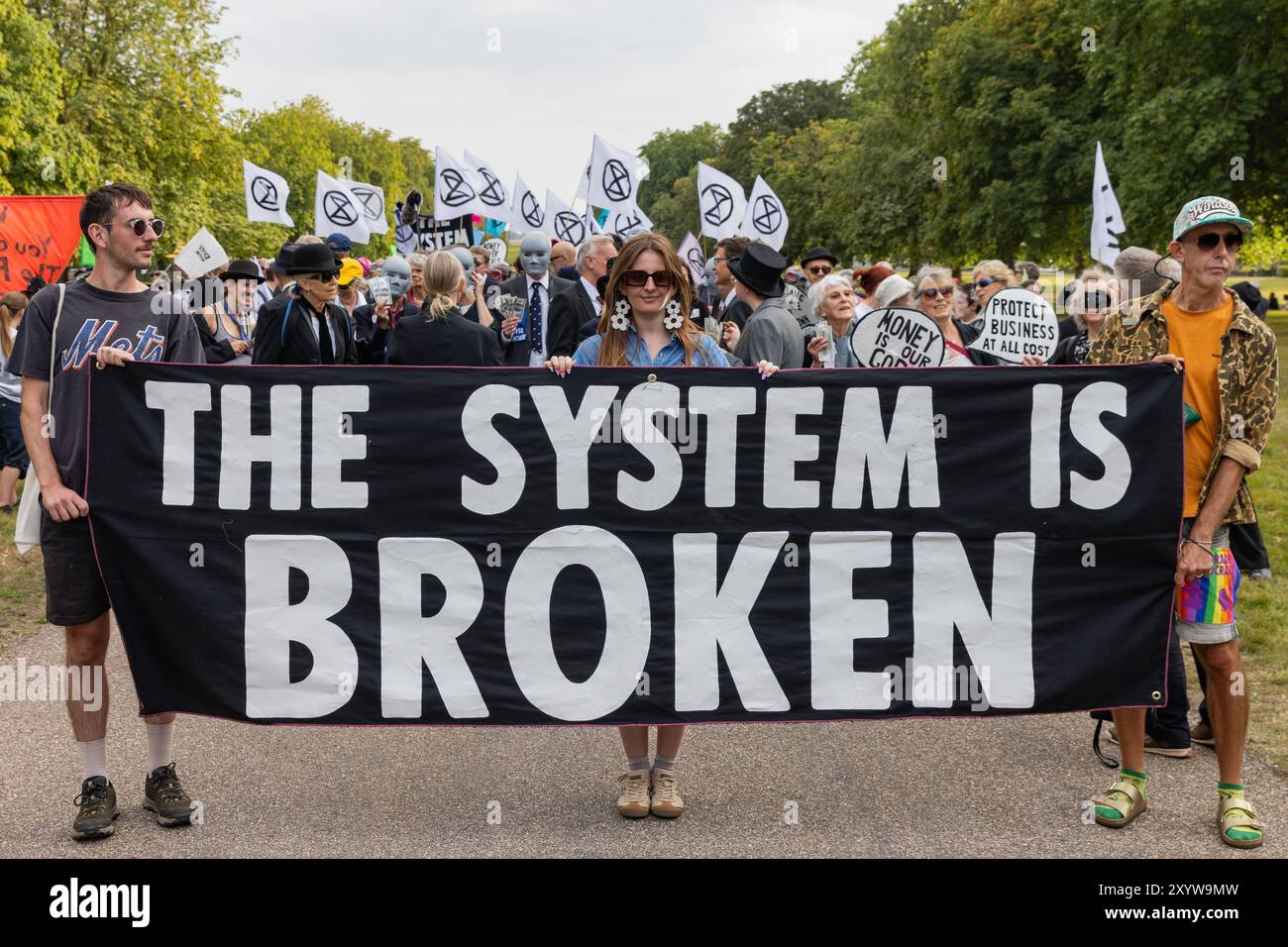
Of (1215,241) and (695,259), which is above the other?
(695,259)

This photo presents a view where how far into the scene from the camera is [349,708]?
15.8ft

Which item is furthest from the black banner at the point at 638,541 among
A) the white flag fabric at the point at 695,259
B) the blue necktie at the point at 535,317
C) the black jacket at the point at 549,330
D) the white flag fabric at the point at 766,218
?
the white flag fabric at the point at 766,218

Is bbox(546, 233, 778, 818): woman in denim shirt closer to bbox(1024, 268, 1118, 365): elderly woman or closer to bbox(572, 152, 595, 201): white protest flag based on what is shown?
bbox(1024, 268, 1118, 365): elderly woman

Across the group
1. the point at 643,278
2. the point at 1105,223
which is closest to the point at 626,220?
the point at 1105,223

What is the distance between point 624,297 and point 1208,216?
82.7 inches

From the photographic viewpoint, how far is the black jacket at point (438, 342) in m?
7.12

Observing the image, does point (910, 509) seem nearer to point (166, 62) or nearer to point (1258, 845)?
point (1258, 845)

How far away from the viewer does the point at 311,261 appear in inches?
258

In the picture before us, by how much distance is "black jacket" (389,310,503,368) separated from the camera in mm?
7121

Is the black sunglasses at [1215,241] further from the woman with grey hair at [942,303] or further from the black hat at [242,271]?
the black hat at [242,271]

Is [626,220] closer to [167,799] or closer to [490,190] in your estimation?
[490,190]

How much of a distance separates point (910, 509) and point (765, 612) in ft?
2.18

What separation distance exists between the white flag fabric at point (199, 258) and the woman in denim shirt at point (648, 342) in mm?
5857

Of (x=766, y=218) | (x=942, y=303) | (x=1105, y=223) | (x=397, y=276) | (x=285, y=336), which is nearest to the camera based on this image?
(x=285, y=336)
